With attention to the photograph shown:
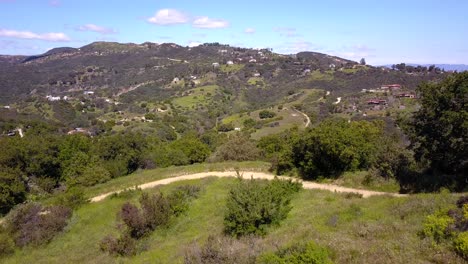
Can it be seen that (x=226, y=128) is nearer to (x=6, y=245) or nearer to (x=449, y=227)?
(x=6, y=245)

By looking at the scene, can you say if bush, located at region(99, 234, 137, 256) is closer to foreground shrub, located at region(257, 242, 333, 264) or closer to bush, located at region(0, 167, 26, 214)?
foreground shrub, located at region(257, 242, 333, 264)

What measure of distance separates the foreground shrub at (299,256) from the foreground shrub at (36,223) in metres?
15.8

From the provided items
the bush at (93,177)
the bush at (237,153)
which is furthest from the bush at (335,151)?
the bush at (93,177)

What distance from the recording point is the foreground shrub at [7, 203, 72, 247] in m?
19.5

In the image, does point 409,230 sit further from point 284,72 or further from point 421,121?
point 284,72

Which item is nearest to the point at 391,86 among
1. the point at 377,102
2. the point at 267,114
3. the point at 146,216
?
the point at 377,102

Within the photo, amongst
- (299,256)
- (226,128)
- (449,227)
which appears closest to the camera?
(299,256)

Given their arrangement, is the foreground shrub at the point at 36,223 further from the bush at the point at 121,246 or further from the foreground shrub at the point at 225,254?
the foreground shrub at the point at 225,254

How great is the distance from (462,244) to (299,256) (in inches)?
142

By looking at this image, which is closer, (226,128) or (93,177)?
(93,177)

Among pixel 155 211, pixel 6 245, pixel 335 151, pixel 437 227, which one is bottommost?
pixel 6 245

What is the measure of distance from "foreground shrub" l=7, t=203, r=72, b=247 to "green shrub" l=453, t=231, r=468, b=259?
63.6 feet

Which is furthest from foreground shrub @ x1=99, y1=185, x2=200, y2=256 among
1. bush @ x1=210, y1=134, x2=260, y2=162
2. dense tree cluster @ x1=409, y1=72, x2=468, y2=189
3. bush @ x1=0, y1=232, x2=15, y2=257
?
bush @ x1=210, y1=134, x2=260, y2=162

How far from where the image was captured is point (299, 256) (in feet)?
26.7
